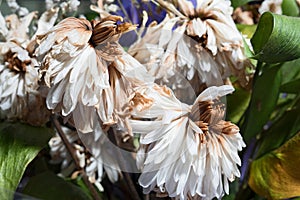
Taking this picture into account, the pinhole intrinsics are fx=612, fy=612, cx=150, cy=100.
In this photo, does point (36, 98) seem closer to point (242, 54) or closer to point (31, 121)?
point (31, 121)

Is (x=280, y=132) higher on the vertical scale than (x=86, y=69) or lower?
lower

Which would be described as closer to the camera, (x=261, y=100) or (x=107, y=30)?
(x=107, y=30)

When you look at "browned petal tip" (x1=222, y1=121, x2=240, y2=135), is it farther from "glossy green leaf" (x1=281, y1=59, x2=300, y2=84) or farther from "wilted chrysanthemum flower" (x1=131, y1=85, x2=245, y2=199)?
"glossy green leaf" (x1=281, y1=59, x2=300, y2=84)

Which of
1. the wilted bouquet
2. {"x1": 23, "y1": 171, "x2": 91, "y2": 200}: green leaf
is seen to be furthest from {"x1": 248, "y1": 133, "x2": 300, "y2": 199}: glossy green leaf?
{"x1": 23, "y1": 171, "x2": 91, "y2": 200}: green leaf

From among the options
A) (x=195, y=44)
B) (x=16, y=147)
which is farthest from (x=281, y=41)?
(x=16, y=147)

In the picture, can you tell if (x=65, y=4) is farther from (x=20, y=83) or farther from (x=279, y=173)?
(x=279, y=173)

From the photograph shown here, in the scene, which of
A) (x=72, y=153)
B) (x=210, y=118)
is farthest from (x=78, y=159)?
(x=210, y=118)
